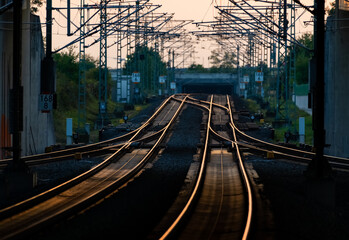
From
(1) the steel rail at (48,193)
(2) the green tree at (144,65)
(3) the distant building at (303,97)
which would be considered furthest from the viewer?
(2) the green tree at (144,65)

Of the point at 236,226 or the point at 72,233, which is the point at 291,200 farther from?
the point at 72,233

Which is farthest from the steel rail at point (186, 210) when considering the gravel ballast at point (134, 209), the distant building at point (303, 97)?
the distant building at point (303, 97)

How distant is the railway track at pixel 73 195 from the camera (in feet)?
41.7

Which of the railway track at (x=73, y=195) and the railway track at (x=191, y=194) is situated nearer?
the railway track at (x=191, y=194)

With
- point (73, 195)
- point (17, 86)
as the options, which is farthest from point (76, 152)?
point (73, 195)

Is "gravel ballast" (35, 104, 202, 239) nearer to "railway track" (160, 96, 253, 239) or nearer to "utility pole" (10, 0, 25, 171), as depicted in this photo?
"railway track" (160, 96, 253, 239)

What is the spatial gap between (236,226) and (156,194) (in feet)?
15.2

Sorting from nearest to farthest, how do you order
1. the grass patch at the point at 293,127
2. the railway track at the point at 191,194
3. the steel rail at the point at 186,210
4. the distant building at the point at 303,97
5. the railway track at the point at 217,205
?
the steel rail at the point at 186,210
the railway track at the point at 217,205
the railway track at the point at 191,194
the grass patch at the point at 293,127
the distant building at the point at 303,97

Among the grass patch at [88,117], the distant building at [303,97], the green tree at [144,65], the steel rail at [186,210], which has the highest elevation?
the green tree at [144,65]

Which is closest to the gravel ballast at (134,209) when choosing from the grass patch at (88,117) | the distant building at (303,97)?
the grass patch at (88,117)

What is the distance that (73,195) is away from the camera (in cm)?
1694

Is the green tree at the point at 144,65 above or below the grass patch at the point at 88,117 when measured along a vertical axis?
above

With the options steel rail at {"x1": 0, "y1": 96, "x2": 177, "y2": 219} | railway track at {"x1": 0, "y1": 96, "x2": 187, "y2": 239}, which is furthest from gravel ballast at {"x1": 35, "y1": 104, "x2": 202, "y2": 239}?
steel rail at {"x1": 0, "y1": 96, "x2": 177, "y2": 219}

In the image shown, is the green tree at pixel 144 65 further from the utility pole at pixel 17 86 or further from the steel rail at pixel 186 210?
the utility pole at pixel 17 86
